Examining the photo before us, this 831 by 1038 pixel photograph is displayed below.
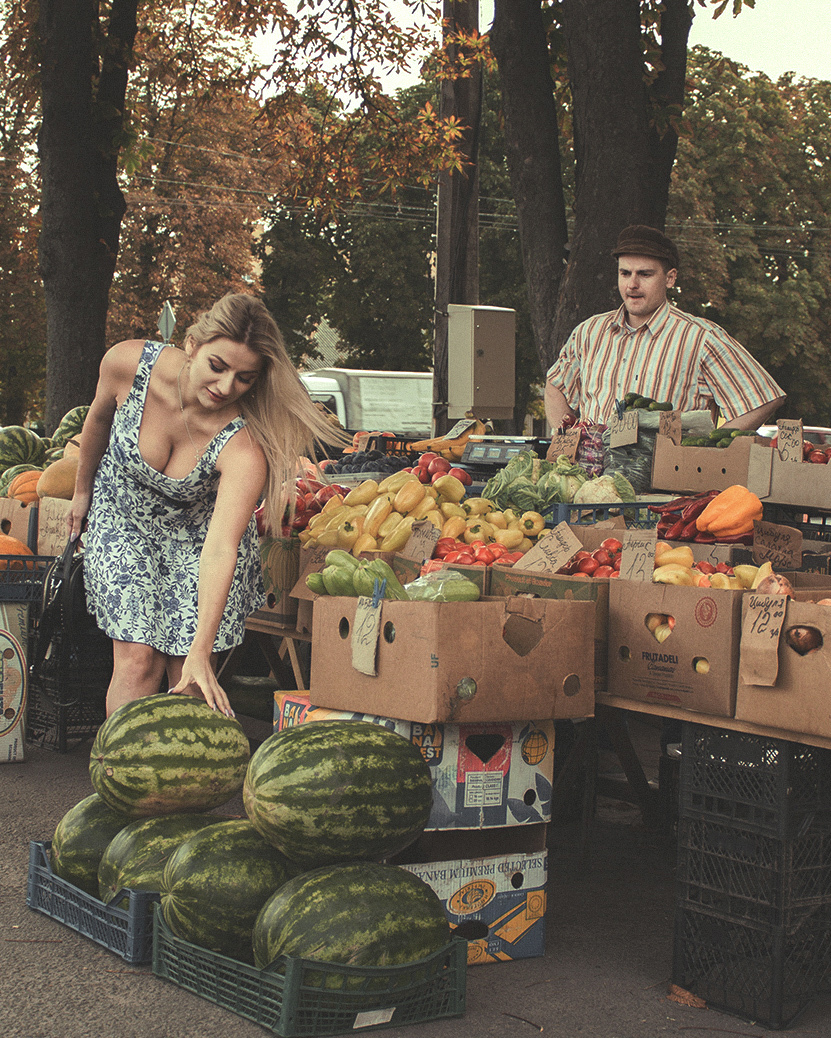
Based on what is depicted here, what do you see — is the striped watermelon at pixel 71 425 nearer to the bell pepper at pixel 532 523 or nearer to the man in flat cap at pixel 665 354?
the man in flat cap at pixel 665 354

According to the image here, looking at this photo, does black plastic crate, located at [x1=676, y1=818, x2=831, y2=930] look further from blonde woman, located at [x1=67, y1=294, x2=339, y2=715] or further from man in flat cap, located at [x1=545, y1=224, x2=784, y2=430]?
man in flat cap, located at [x1=545, y1=224, x2=784, y2=430]

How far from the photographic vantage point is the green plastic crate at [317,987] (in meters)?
2.85

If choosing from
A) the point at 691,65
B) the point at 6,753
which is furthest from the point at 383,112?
the point at 691,65

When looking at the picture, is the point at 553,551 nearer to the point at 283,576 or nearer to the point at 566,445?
the point at 283,576

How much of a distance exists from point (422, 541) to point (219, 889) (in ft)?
6.50

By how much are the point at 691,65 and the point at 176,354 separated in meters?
33.6

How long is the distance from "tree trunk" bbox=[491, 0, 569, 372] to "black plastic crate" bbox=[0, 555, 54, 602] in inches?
182

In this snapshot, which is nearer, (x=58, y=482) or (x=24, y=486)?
(x=58, y=482)

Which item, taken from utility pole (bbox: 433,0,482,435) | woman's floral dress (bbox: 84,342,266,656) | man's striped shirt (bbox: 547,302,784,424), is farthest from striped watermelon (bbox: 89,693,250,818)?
utility pole (bbox: 433,0,482,435)

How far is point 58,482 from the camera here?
6730 millimetres

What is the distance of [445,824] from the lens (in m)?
3.46

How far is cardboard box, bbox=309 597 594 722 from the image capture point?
3.29 metres

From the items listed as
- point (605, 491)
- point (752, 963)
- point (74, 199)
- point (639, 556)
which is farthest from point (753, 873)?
point (74, 199)

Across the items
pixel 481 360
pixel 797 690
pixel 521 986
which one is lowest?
pixel 521 986
